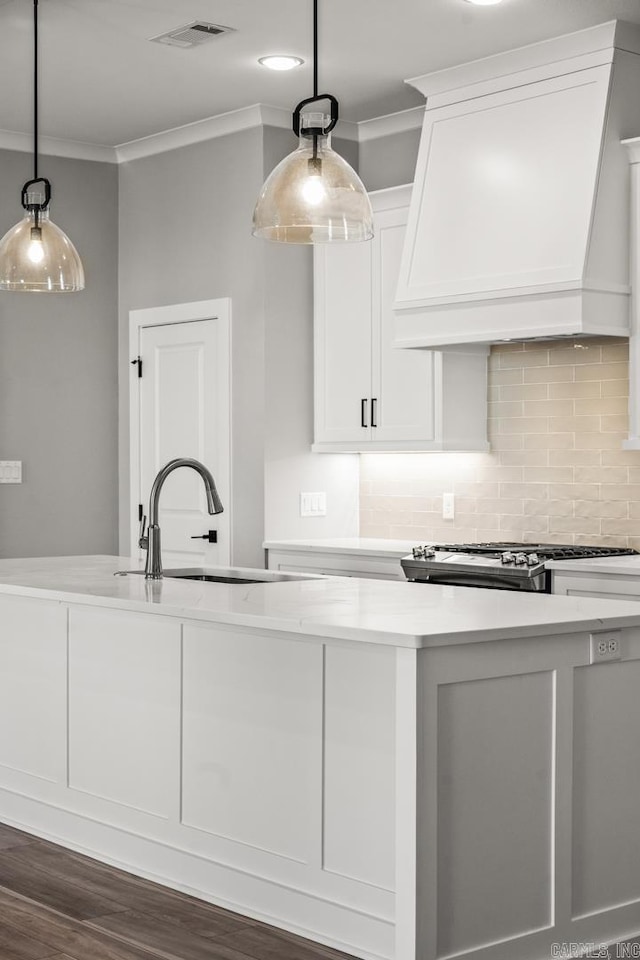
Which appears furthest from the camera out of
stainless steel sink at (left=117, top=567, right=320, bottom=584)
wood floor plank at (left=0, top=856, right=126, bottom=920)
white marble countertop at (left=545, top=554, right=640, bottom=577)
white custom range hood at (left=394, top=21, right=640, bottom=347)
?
white custom range hood at (left=394, top=21, right=640, bottom=347)

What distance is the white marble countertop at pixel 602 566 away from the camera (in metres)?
4.67

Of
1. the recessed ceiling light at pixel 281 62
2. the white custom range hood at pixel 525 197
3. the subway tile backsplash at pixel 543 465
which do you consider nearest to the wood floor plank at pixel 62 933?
the white custom range hood at pixel 525 197

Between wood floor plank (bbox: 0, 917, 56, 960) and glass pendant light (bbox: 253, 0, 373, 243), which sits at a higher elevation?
glass pendant light (bbox: 253, 0, 373, 243)

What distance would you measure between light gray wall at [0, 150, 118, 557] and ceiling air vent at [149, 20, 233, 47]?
171 centimetres

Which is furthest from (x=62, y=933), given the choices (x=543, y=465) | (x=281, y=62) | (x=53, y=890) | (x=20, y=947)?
(x=281, y=62)

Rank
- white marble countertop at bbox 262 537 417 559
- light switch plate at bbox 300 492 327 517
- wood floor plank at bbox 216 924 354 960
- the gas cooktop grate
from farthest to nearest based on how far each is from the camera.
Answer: light switch plate at bbox 300 492 327 517, white marble countertop at bbox 262 537 417 559, the gas cooktop grate, wood floor plank at bbox 216 924 354 960

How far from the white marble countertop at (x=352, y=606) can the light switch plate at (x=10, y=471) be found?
6.94 ft

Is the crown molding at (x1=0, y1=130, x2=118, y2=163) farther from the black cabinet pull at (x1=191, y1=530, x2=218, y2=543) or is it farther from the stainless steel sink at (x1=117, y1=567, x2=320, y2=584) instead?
the stainless steel sink at (x1=117, y1=567, x2=320, y2=584)

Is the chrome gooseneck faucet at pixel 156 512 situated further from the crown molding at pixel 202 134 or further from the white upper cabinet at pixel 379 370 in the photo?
the crown molding at pixel 202 134

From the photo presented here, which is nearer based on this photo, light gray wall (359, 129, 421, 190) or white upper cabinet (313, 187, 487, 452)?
white upper cabinet (313, 187, 487, 452)

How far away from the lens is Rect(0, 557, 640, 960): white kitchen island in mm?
2850

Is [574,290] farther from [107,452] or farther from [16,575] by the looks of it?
[107,452]

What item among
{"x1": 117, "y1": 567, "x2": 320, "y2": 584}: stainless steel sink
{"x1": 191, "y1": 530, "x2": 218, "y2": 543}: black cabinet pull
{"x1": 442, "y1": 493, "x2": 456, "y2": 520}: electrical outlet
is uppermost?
{"x1": 442, "y1": 493, "x2": 456, "y2": 520}: electrical outlet

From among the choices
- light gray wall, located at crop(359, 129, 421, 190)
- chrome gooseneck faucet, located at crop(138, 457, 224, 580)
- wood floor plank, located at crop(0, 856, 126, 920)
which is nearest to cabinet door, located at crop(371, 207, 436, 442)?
light gray wall, located at crop(359, 129, 421, 190)
